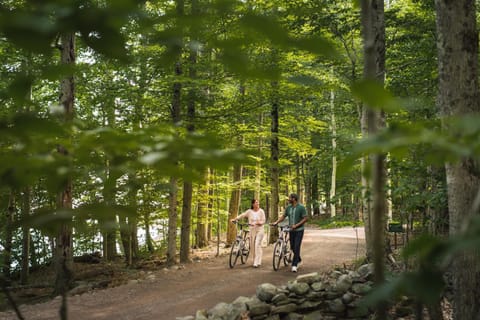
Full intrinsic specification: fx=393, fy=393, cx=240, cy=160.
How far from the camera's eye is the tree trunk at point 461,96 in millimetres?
4262

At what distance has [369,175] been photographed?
1.00 m

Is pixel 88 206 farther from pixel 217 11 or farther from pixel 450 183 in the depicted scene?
pixel 450 183

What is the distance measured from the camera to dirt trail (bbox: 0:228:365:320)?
7523 mm

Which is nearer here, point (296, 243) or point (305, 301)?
point (305, 301)

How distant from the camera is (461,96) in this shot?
14.2 feet

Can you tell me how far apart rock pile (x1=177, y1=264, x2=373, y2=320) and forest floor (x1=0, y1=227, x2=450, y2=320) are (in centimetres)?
99

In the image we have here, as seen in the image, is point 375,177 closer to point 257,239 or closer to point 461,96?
point 461,96

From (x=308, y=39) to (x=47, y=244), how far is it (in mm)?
18535

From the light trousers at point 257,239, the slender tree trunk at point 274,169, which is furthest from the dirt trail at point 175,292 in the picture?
the slender tree trunk at point 274,169

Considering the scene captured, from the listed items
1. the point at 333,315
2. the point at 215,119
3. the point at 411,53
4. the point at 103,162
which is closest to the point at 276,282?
the point at 333,315

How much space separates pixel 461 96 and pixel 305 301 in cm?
469

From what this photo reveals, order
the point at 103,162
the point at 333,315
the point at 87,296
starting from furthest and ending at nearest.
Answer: the point at 87,296, the point at 333,315, the point at 103,162

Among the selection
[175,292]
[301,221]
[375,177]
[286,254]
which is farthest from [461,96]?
[286,254]

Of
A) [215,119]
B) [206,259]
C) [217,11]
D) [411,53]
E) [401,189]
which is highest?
[411,53]
